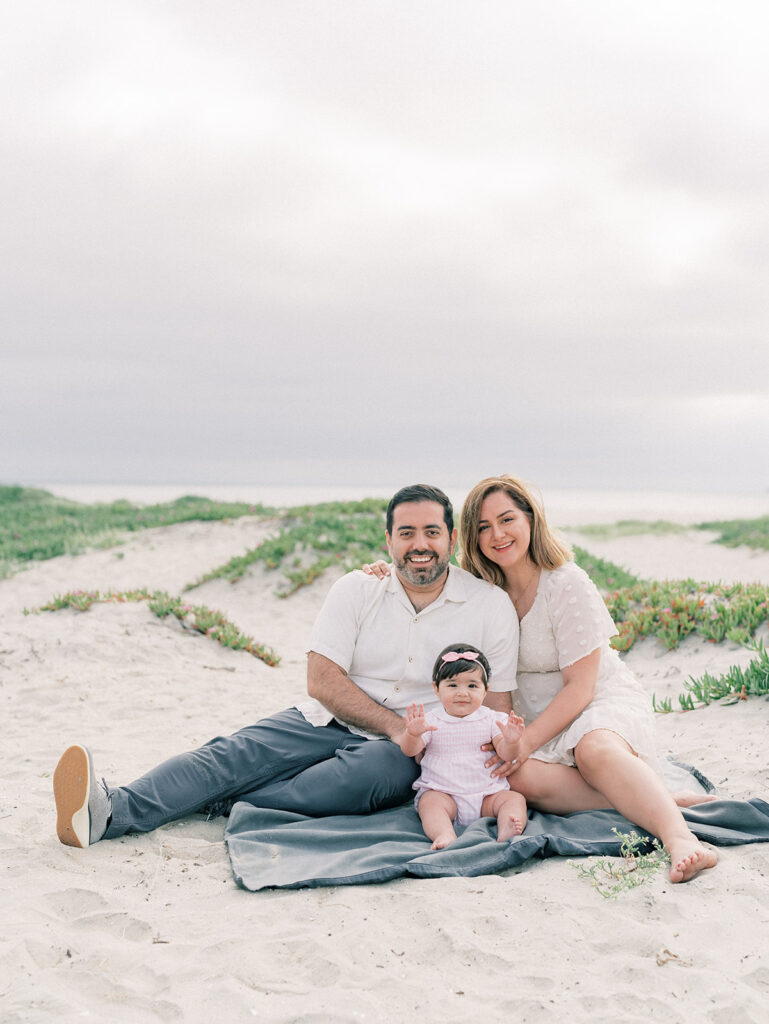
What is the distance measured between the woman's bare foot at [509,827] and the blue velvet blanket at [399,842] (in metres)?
0.06

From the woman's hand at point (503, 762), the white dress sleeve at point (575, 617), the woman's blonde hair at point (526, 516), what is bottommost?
the woman's hand at point (503, 762)

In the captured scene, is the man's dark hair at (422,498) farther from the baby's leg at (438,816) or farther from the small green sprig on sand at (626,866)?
the small green sprig on sand at (626,866)

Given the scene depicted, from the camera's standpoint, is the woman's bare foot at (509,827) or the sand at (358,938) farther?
the woman's bare foot at (509,827)

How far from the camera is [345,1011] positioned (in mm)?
2953

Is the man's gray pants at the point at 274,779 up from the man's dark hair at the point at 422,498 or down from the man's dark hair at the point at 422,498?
down

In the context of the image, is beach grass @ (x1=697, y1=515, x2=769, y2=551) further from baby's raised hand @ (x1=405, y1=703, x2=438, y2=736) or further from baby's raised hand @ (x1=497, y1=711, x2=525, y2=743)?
baby's raised hand @ (x1=405, y1=703, x2=438, y2=736)

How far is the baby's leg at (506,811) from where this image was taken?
430cm

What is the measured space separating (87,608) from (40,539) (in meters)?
9.00

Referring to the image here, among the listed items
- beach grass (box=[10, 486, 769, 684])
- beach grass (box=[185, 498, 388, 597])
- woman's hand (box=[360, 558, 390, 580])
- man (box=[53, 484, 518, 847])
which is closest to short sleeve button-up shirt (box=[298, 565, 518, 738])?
man (box=[53, 484, 518, 847])

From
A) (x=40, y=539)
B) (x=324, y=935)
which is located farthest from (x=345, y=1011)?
(x=40, y=539)

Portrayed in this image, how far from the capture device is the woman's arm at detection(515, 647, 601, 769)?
458cm

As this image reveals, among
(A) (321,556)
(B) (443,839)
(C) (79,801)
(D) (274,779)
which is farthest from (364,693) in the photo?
(A) (321,556)

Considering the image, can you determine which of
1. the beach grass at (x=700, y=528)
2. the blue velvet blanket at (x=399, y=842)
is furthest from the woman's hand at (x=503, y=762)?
the beach grass at (x=700, y=528)

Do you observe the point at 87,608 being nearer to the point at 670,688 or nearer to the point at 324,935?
the point at 670,688
